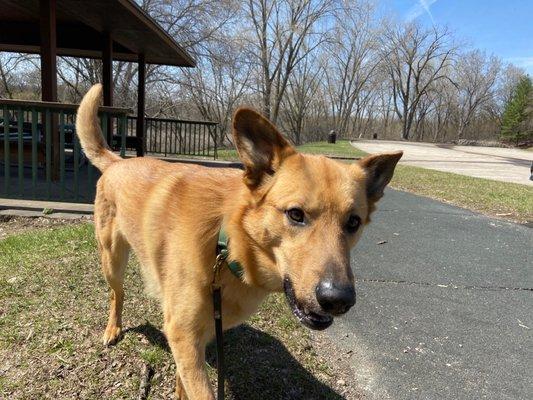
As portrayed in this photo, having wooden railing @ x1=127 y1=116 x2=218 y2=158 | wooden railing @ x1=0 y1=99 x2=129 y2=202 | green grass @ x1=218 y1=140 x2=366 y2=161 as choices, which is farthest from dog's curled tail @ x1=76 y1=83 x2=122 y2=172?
green grass @ x1=218 y1=140 x2=366 y2=161

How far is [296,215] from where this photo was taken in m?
1.88

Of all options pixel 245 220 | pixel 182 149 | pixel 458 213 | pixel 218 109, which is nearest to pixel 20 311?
pixel 245 220

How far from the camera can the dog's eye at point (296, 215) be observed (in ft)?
6.15

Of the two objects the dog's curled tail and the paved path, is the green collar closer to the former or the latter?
the dog's curled tail

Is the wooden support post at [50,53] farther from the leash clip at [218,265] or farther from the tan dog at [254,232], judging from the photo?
the leash clip at [218,265]

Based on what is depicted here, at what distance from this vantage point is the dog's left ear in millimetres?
2258

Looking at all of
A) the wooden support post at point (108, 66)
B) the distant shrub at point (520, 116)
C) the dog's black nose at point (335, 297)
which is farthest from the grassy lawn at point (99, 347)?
the distant shrub at point (520, 116)

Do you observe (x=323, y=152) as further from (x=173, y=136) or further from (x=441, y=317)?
(x=441, y=317)

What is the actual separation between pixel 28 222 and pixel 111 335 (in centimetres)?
330

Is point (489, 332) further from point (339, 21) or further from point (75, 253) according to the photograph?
point (339, 21)

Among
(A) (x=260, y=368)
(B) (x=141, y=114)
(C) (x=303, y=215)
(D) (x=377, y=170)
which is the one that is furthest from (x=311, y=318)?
(B) (x=141, y=114)

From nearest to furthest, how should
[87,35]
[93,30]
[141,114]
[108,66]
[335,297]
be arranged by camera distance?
[335,297] → [108,66] → [93,30] → [87,35] → [141,114]

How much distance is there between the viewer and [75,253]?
4.15 metres

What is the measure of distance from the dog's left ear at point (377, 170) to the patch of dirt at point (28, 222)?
432cm
